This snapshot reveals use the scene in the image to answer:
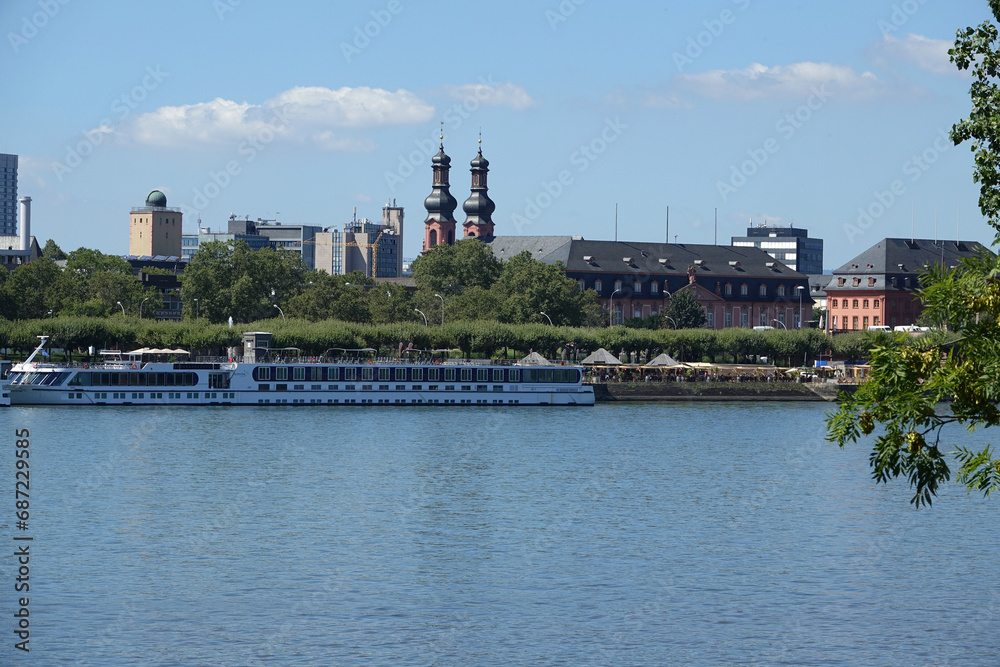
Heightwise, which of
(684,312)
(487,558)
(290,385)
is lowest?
(487,558)

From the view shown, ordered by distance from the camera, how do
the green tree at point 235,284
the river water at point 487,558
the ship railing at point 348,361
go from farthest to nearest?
the green tree at point 235,284, the ship railing at point 348,361, the river water at point 487,558

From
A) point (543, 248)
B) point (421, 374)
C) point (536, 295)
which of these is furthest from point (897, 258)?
point (421, 374)

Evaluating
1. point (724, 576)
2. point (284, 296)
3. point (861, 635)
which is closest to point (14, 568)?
point (724, 576)

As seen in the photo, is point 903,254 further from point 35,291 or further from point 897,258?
point 35,291

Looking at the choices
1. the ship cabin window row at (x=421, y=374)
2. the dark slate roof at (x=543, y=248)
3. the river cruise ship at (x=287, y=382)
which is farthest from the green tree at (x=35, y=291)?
the dark slate roof at (x=543, y=248)

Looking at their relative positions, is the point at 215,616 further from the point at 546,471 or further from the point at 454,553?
the point at 546,471

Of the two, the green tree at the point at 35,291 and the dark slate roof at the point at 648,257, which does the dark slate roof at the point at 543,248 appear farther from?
the green tree at the point at 35,291

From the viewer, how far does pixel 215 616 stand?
1256 inches

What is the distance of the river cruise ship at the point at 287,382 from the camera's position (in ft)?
307

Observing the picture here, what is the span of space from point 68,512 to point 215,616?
16010 millimetres

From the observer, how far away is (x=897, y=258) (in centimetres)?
17888

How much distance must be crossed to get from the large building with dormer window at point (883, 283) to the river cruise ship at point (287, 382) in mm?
82788

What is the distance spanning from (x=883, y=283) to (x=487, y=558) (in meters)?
146

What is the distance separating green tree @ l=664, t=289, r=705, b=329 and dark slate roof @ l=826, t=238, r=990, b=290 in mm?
29348
